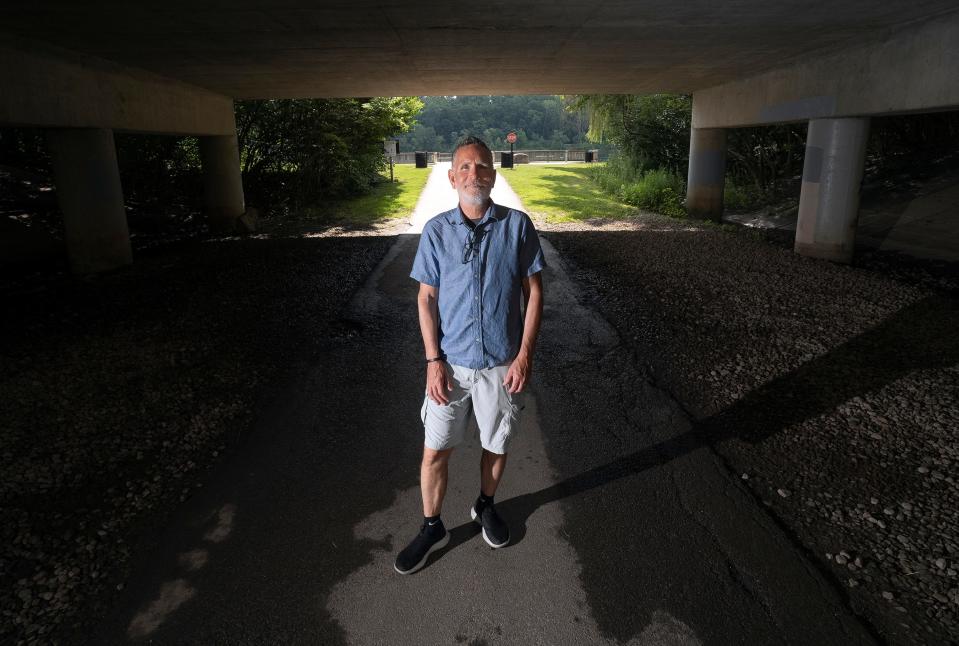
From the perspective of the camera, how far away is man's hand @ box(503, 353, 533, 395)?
3.19 meters

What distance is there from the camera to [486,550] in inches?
137

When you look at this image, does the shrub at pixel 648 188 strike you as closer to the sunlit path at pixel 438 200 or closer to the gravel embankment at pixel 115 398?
the sunlit path at pixel 438 200

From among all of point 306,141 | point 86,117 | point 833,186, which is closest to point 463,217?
point 86,117

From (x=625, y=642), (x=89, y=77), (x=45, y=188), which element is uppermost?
(x=89, y=77)

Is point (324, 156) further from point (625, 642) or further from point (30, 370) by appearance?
point (625, 642)

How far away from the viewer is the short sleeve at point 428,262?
10.4 ft

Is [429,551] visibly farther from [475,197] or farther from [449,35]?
[449,35]

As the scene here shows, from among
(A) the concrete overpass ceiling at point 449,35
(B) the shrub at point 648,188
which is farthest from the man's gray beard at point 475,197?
(B) the shrub at point 648,188

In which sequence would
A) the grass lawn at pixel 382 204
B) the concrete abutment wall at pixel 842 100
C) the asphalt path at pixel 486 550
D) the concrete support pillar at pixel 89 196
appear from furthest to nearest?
the grass lawn at pixel 382 204, the concrete support pillar at pixel 89 196, the concrete abutment wall at pixel 842 100, the asphalt path at pixel 486 550

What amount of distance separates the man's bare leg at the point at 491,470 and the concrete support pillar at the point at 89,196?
1090cm

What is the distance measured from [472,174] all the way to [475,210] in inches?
7.5

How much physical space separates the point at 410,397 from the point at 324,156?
746 inches

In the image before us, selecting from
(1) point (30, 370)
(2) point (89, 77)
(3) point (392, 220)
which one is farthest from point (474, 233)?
(3) point (392, 220)

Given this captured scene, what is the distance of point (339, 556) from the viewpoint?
341cm
